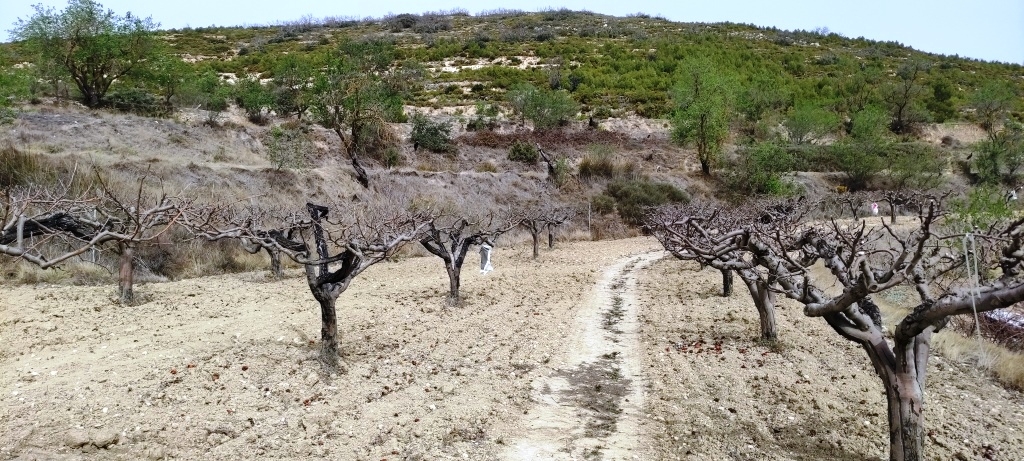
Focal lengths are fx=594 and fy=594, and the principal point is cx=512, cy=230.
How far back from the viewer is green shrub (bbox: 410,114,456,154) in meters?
35.3

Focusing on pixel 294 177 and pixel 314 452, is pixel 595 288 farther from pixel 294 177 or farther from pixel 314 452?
pixel 294 177

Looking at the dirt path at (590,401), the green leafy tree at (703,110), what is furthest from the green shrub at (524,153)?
the dirt path at (590,401)

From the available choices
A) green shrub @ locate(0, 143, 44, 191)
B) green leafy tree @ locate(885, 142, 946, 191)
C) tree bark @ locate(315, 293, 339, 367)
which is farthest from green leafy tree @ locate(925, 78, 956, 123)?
green shrub @ locate(0, 143, 44, 191)

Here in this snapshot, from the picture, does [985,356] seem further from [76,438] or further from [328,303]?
[76,438]

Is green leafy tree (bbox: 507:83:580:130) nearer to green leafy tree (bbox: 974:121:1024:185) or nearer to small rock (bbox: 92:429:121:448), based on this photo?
green leafy tree (bbox: 974:121:1024:185)

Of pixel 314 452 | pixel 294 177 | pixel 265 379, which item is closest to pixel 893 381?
pixel 314 452

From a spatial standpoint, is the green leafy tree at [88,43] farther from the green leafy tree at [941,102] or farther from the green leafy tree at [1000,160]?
the green leafy tree at [941,102]

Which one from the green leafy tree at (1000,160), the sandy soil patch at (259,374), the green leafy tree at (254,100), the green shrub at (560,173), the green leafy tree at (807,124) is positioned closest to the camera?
the sandy soil patch at (259,374)

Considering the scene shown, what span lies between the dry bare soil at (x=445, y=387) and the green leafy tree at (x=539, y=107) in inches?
1281

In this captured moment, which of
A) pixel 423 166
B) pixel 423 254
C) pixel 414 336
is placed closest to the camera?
pixel 414 336

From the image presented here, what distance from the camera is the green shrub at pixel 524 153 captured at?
36406mm

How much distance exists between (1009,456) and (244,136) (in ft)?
104

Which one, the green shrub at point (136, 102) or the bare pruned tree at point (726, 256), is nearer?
the bare pruned tree at point (726, 256)

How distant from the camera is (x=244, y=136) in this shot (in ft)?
100
